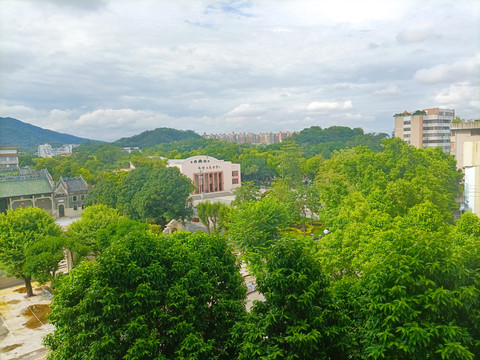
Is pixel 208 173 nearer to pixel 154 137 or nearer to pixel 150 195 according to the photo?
pixel 150 195

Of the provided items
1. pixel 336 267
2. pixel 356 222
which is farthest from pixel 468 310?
pixel 356 222

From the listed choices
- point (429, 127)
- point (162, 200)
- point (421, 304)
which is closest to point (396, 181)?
point (421, 304)

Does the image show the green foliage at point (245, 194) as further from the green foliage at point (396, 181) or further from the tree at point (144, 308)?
the tree at point (144, 308)

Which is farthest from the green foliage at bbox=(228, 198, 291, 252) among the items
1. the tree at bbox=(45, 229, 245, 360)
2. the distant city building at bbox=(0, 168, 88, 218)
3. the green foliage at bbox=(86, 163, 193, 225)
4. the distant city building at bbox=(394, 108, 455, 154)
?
the distant city building at bbox=(394, 108, 455, 154)

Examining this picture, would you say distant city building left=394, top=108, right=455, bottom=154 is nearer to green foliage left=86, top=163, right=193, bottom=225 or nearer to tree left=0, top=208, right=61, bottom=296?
green foliage left=86, top=163, right=193, bottom=225

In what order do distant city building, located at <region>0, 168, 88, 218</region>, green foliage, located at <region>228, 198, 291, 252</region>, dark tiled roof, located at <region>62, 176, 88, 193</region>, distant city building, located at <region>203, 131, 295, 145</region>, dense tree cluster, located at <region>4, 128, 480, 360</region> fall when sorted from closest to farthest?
dense tree cluster, located at <region>4, 128, 480, 360</region>
green foliage, located at <region>228, 198, 291, 252</region>
distant city building, located at <region>0, 168, 88, 218</region>
dark tiled roof, located at <region>62, 176, 88, 193</region>
distant city building, located at <region>203, 131, 295, 145</region>
